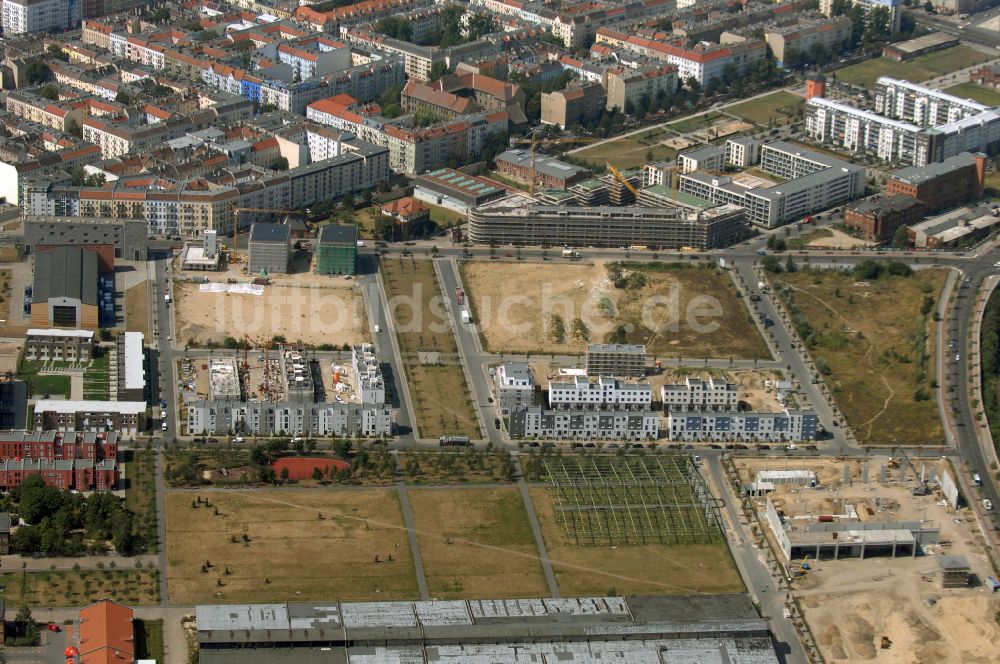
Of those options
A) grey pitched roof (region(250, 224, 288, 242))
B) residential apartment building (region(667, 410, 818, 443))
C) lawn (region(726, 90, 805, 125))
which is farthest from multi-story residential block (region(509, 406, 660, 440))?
lawn (region(726, 90, 805, 125))

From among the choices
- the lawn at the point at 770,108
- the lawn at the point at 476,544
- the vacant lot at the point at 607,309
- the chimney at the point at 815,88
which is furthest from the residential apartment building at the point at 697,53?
the lawn at the point at 476,544

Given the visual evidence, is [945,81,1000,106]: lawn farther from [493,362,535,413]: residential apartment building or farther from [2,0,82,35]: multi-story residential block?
[2,0,82,35]: multi-story residential block

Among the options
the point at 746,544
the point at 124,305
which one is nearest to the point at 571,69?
the point at 124,305

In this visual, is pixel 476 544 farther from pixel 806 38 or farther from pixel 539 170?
pixel 806 38

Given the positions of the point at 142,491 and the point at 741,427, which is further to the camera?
the point at 741,427

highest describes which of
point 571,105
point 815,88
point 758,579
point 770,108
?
point 815,88

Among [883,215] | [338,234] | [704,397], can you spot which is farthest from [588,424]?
[883,215]
